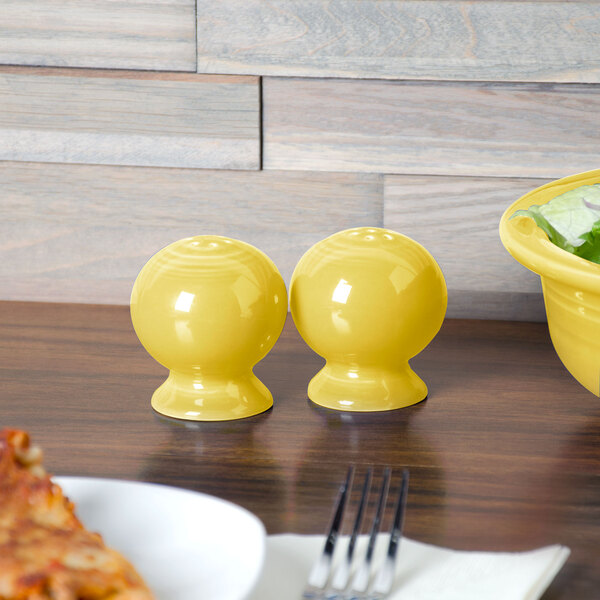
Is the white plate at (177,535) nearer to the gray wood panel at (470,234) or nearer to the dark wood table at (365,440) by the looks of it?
the dark wood table at (365,440)

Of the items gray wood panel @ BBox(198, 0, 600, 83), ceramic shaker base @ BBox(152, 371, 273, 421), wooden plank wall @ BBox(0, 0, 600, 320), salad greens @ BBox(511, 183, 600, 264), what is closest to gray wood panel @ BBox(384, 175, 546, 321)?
wooden plank wall @ BBox(0, 0, 600, 320)

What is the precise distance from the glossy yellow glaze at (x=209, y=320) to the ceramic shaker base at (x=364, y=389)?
0.06 m

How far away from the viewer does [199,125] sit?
38.4 inches

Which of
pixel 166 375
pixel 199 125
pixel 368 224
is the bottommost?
pixel 166 375

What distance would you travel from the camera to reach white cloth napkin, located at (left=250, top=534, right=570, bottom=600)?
0.40 m

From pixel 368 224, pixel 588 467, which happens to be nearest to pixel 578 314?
pixel 588 467

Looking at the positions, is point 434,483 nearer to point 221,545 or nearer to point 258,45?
point 221,545

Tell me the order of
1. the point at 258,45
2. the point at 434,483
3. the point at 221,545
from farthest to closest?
1. the point at 258,45
2. the point at 434,483
3. the point at 221,545

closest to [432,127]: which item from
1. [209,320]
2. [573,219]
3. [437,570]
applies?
[573,219]

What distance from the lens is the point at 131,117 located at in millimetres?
982

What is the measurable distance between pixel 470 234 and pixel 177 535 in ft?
2.12

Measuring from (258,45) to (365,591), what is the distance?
70cm

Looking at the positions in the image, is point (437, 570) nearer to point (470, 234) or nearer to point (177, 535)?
point (177, 535)

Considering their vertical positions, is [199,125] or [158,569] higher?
[199,125]
